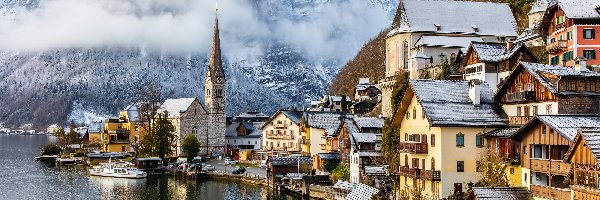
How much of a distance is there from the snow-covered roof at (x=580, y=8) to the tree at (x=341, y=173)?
2388 centimetres

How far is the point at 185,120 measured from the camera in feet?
413

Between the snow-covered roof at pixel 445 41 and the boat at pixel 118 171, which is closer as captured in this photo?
the snow-covered roof at pixel 445 41

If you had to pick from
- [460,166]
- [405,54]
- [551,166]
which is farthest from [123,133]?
[551,166]

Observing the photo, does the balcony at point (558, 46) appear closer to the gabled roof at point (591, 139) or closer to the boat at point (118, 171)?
the gabled roof at point (591, 139)

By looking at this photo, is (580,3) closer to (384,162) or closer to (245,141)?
Answer: (384,162)

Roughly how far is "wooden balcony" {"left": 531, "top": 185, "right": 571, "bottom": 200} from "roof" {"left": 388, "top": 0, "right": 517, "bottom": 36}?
171 ft

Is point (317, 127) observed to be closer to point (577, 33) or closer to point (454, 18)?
point (454, 18)

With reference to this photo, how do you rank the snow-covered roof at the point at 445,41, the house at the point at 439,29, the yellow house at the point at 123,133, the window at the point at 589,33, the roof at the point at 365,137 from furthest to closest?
the yellow house at the point at 123,133 → the house at the point at 439,29 → the snow-covered roof at the point at 445,41 → the roof at the point at 365,137 → the window at the point at 589,33

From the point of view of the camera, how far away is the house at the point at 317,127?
3620 inches

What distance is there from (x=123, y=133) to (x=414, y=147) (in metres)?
90.2

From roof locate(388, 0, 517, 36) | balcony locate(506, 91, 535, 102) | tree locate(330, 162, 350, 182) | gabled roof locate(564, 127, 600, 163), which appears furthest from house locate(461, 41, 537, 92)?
roof locate(388, 0, 517, 36)

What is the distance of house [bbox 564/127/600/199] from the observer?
30884 millimetres

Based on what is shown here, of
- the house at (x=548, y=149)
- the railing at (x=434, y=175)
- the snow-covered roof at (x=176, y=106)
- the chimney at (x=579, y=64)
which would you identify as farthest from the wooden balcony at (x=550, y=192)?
the snow-covered roof at (x=176, y=106)

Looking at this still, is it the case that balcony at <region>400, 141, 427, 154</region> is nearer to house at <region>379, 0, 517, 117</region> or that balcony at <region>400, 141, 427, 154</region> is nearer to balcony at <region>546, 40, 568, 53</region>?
balcony at <region>546, 40, 568, 53</region>
